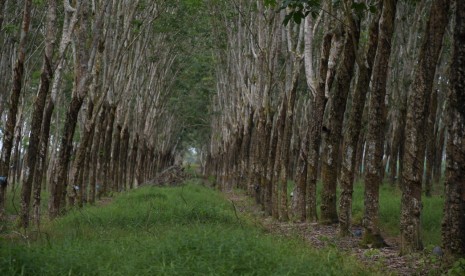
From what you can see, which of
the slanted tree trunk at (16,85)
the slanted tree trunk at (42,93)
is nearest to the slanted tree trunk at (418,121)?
the slanted tree trunk at (42,93)

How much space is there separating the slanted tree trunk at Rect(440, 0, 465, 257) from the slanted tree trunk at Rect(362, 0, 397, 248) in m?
2.51

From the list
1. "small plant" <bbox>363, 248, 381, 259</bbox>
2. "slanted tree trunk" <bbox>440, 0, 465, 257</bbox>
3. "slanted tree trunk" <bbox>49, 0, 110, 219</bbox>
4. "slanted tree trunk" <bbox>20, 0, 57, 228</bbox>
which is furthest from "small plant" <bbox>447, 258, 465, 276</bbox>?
"slanted tree trunk" <bbox>49, 0, 110, 219</bbox>

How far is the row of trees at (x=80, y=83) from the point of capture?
41.0 feet

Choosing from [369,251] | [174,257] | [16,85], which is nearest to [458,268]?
[369,251]

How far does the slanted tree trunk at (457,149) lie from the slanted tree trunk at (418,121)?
135cm

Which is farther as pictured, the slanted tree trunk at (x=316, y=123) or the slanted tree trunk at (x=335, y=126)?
the slanted tree trunk at (x=316, y=123)

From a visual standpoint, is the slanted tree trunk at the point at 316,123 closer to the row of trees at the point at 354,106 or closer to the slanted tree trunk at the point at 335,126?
→ the row of trees at the point at 354,106

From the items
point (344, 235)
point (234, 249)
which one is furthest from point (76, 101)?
point (234, 249)

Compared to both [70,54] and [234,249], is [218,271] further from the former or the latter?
[70,54]

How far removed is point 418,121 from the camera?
845 cm

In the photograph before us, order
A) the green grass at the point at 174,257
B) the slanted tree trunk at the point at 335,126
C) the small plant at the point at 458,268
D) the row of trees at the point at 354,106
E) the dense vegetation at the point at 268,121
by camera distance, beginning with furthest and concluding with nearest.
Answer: the slanted tree trunk at the point at 335,126 → the dense vegetation at the point at 268,121 → the row of trees at the point at 354,106 → the green grass at the point at 174,257 → the small plant at the point at 458,268

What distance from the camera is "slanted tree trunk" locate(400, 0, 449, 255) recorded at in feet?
27.5

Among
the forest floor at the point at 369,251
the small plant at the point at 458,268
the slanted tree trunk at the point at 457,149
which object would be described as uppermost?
the slanted tree trunk at the point at 457,149

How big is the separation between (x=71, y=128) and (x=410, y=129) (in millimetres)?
8636
